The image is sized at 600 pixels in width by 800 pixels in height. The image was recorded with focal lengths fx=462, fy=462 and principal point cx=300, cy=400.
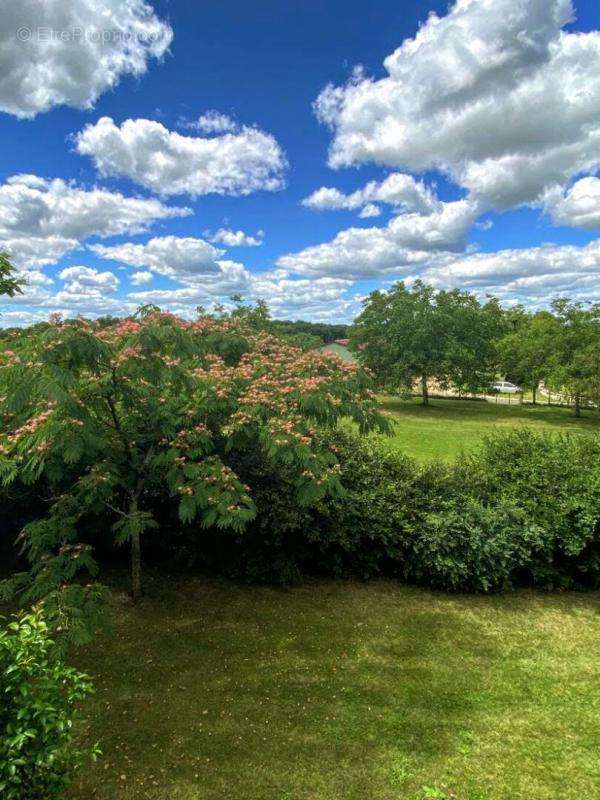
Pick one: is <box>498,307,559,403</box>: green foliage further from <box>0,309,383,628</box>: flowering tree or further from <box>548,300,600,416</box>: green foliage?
<box>0,309,383,628</box>: flowering tree

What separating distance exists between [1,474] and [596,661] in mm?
7450

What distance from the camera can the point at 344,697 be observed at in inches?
199

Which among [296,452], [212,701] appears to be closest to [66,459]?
[296,452]

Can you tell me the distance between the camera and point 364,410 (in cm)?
619

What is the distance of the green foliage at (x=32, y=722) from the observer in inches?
90.5

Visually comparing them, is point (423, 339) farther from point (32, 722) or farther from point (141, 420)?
point (32, 722)

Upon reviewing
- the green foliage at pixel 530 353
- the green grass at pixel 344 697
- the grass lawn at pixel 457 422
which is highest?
the green foliage at pixel 530 353

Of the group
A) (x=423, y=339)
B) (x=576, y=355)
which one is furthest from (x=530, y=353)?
(x=423, y=339)

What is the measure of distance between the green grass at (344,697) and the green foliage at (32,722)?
6.20 ft

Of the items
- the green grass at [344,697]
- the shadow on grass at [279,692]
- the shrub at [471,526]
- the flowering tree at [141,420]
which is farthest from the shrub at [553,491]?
the flowering tree at [141,420]

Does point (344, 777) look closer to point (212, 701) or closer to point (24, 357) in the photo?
point (212, 701)

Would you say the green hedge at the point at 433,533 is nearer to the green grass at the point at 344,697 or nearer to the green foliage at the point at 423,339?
the green grass at the point at 344,697

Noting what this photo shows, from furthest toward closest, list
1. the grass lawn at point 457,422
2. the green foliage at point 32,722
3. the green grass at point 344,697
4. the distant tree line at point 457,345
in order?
the distant tree line at point 457,345
the grass lawn at point 457,422
the green grass at point 344,697
the green foliage at point 32,722

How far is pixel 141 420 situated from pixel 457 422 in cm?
2338
